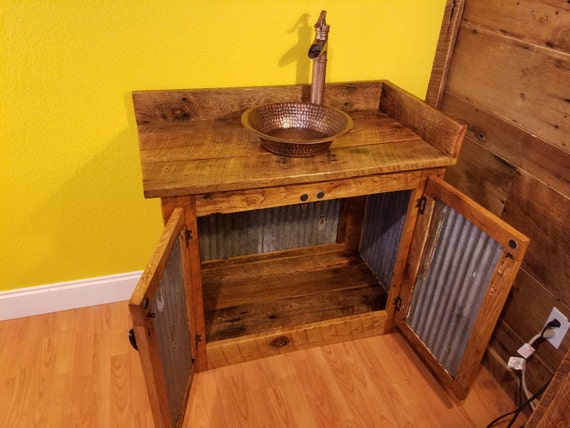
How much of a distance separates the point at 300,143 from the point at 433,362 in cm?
88

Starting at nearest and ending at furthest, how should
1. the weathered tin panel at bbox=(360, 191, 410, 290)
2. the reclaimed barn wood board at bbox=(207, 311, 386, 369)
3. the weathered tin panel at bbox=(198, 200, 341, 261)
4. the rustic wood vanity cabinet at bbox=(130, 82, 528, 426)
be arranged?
1. the rustic wood vanity cabinet at bbox=(130, 82, 528, 426)
2. the reclaimed barn wood board at bbox=(207, 311, 386, 369)
3. the weathered tin panel at bbox=(360, 191, 410, 290)
4. the weathered tin panel at bbox=(198, 200, 341, 261)

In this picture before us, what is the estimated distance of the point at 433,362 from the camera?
145 cm

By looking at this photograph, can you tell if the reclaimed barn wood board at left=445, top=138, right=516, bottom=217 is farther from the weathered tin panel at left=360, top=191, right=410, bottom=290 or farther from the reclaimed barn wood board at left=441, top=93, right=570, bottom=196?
the weathered tin panel at left=360, top=191, right=410, bottom=290

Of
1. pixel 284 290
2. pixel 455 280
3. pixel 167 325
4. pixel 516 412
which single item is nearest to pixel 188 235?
pixel 167 325

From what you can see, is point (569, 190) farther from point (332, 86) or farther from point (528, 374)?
point (332, 86)

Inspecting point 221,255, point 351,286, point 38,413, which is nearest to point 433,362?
point 351,286

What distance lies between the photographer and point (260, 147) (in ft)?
4.25

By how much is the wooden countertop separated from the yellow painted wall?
0.25 ft

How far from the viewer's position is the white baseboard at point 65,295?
167 centimetres

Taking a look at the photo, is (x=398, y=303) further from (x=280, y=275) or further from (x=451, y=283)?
(x=280, y=275)

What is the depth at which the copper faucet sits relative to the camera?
131 centimetres

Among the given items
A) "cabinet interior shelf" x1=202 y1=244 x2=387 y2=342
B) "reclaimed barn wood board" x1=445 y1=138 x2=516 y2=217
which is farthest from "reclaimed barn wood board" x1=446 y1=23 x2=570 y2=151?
"cabinet interior shelf" x1=202 y1=244 x2=387 y2=342

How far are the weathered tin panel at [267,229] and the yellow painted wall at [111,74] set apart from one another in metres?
0.24

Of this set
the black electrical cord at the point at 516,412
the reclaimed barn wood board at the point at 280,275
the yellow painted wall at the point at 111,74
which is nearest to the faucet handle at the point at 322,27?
the yellow painted wall at the point at 111,74
